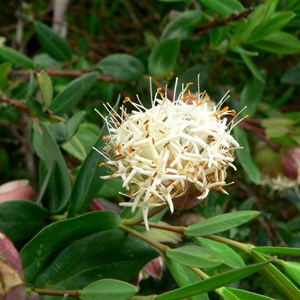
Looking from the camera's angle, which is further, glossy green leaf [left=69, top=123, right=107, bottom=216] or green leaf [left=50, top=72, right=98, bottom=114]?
green leaf [left=50, top=72, right=98, bottom=114]

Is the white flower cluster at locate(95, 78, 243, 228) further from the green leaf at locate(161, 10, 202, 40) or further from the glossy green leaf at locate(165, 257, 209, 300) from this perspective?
the green leaf at locate(161, 10, 202, 40)

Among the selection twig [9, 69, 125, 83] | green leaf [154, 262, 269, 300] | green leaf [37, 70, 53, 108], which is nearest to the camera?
green leaf [154, 262, 269, 300]

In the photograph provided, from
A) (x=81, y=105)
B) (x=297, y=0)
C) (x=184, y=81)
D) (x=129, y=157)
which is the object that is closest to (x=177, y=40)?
(x=184, y=81)

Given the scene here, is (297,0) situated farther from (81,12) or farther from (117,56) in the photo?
(81,12)

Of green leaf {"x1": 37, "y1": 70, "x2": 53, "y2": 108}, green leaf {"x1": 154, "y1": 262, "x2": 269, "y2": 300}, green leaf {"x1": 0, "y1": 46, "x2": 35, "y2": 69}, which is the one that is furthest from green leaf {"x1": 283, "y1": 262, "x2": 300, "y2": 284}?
green leaf {"x1": 0, "y1": 46, "x2": 35, "y2": 69}

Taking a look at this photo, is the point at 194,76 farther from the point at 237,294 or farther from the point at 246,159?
the point at 237,294

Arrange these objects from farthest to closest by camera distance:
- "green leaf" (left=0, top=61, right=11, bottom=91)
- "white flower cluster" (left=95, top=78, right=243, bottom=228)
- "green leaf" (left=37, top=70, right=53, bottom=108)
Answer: "green leaf" (left=0, top=61, right=11, bottom=91), "green leaf" (left=37, top=70, right=53, bottom=108), "white flower cluster" (left=95, top=78, right=243, bottom=228)

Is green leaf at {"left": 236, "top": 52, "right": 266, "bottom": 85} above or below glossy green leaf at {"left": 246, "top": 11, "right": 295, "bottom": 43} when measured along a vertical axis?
below

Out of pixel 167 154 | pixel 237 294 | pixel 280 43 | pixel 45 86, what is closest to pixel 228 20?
pixel 280 43
